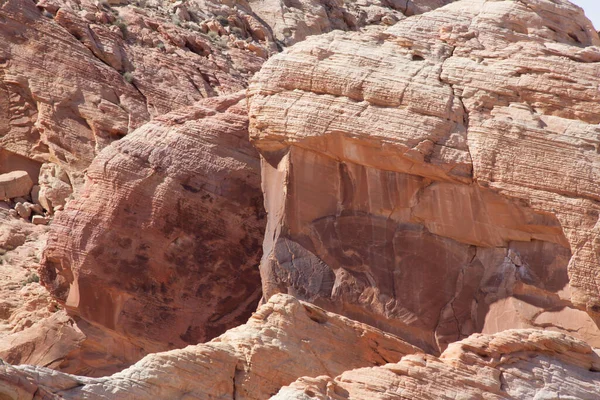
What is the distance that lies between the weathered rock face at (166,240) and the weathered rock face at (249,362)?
5.97 meters

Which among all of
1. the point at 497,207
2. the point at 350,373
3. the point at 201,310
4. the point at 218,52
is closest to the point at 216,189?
the point at 201,310

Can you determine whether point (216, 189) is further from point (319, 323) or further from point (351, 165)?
point (319, 323)

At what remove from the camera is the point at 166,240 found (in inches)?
1183

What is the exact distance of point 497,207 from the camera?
87.1ft

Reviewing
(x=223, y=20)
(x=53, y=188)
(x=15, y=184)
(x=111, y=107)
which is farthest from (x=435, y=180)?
(x=223, y=20)

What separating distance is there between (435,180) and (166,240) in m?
6.32

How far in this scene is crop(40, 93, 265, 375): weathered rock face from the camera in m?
30.0

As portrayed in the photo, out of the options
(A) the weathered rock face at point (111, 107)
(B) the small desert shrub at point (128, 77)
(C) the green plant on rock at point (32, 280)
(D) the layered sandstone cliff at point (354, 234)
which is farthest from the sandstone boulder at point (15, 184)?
(B) the small desert shrub at point (128, 77)

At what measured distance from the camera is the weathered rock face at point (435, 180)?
26266 mm

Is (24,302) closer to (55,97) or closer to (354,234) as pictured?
(55,97)

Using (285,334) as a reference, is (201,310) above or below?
below

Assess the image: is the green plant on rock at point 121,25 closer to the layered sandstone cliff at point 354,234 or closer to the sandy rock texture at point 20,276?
the sandy rock texture at point 20,276

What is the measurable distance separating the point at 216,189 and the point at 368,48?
15.3ft

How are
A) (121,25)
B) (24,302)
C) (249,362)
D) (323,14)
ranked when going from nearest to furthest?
(249,362) < (24,302) < (121,25) < (323,14)
